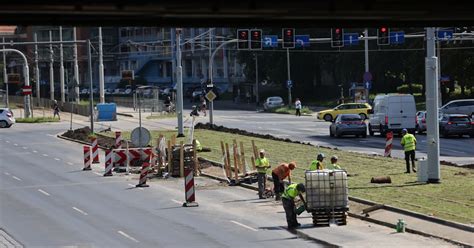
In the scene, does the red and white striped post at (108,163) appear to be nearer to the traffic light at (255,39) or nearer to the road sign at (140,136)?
the road sign at (140,136)

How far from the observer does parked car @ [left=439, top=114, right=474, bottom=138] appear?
53344mm

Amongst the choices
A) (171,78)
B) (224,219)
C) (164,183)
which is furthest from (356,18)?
(171,78)

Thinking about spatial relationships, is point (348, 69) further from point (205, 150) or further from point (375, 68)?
Answer: point (205, 150)

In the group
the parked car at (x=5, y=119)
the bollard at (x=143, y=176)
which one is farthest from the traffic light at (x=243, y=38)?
the bollard at (x=143, y=176)

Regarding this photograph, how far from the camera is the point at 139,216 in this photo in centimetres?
2716

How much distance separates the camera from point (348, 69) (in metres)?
96.7

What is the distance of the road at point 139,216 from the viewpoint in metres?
22.7

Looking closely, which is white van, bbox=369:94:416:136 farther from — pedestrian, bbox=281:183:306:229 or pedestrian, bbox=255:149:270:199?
pedestrian, bbox=281:183:306:229

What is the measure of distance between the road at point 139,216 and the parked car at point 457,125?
2081cm

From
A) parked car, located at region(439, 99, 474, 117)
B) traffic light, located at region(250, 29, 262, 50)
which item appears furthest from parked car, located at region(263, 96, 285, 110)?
traffic light, located at region(250, 29, 262, 50)

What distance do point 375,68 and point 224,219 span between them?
223 feet

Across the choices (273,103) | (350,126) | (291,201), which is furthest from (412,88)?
(291,201)

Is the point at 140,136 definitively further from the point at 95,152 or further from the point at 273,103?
the point at 273,103

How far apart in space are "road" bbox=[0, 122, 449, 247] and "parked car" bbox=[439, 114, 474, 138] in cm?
2081
